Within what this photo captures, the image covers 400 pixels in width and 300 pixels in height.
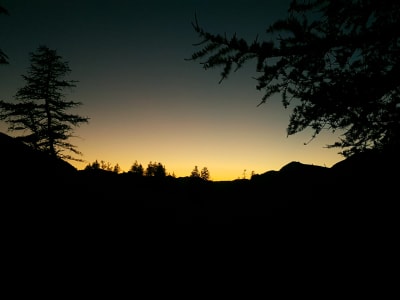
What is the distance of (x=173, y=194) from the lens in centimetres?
903

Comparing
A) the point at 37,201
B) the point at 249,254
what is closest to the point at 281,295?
the point at 249,254

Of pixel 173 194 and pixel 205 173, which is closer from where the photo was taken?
pixel 173 194

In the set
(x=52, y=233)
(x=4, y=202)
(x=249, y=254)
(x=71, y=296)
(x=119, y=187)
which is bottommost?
(x=71, y=296)

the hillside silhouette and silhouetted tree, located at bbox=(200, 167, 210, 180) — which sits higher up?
silhouetted tree, located at bbox=(200, 167, 210, 180)

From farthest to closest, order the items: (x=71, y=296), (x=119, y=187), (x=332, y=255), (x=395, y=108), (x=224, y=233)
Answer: (x=119, y=187), (x=224, y=233), (x=332, y=255), (x=71, y=296), (x=395, y=108)

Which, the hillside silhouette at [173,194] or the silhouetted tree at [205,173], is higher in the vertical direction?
the silhouetted tree at [205,173]

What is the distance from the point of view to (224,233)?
606cm

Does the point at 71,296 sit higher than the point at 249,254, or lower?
lower

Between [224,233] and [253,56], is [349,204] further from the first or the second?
[253,56]

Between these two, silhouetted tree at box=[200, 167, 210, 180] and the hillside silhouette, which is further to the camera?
silhouetted tree at box=[200, 167, 210, 180]

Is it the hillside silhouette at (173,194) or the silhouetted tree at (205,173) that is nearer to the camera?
the hillside silhouette at (173,194)

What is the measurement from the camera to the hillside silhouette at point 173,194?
18.2 feet

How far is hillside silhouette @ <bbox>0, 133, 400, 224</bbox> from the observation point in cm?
556

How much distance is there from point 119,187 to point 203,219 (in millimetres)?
3011
